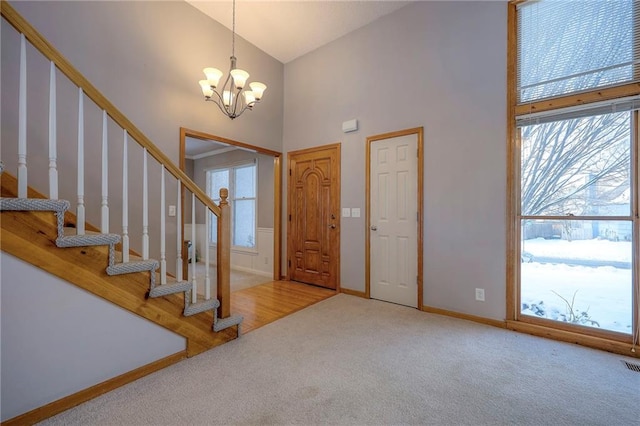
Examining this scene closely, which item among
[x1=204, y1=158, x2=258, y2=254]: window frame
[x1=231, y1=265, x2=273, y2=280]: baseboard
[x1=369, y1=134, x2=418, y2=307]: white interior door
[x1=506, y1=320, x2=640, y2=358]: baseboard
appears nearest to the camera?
[x1=506, y1=320, x2=640, y2=358]: baseboard

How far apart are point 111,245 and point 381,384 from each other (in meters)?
1.93

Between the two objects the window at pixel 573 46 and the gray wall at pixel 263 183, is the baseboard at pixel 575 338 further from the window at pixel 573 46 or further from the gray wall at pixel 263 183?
the gray wall at pixel 263 183

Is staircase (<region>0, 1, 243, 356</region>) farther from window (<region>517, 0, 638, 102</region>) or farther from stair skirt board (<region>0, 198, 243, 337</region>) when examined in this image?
window (<region>517, 0, 638, 102</region>)

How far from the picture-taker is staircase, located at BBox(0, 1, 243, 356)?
1.40 metres

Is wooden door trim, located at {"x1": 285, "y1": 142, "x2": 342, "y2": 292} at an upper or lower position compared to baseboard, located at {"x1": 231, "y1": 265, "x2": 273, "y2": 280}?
upper

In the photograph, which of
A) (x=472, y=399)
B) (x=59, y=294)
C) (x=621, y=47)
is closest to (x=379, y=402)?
(x=472, y=399)

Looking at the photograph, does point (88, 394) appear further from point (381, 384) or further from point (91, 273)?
point (381, 384)

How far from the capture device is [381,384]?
179cm

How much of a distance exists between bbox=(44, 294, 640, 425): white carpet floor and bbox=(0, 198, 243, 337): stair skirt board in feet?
1.23

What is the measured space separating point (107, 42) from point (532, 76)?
4123mm

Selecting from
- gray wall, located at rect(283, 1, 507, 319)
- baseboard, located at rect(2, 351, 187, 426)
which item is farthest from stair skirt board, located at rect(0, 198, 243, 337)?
gray wall, located at rect(283, 1, 507, 319)

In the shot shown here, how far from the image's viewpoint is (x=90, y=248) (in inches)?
63.2

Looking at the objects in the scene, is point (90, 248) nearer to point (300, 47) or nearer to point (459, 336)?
point (459, 336)

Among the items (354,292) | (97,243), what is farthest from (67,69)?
(354,292)
